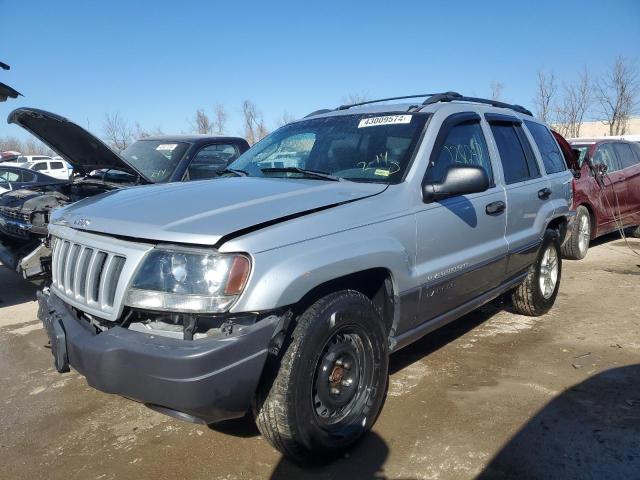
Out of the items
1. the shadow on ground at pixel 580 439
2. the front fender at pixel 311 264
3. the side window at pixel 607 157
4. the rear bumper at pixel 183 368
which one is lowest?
the shadow on ground at pixel 580 439

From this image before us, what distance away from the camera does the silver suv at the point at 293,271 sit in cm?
221

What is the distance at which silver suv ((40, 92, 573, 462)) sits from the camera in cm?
221

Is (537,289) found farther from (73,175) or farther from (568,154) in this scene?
(73,175)

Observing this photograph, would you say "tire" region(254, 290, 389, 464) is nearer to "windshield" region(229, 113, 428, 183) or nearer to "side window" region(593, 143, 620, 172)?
"windshield" region(229, 113, 428, 183)

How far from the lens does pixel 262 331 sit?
7.26 feet

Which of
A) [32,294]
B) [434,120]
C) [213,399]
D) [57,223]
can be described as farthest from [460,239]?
[32,294]

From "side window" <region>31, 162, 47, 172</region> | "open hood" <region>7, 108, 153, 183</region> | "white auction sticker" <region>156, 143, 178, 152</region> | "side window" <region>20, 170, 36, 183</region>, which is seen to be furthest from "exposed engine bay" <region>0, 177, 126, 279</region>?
"side window" <region>31, 162, 47, 172</region>

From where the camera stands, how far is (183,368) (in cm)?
209

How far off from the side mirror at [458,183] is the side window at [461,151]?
0.30ft

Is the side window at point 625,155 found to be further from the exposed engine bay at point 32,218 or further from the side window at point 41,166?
the side window at point 41,166

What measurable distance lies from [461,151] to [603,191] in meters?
5.69

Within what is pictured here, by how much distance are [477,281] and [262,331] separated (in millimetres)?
2108

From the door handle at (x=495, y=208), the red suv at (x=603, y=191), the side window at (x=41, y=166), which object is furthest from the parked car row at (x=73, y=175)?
the side window at (x=41, y=166)

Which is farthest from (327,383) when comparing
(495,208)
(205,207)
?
(495,208)
